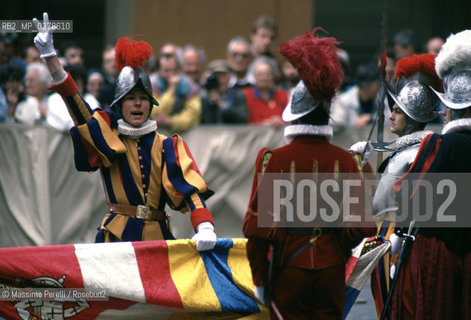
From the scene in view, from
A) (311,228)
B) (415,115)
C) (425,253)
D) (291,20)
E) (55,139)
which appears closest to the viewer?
(311,228)

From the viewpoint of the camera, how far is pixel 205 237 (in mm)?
5336

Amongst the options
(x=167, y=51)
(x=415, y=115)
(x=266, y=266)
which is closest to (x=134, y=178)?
(x=266, y=266)

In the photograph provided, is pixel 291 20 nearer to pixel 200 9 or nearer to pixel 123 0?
pixel 200 9

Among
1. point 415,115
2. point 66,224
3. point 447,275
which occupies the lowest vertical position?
point 66,224

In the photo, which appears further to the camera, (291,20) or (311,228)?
(291,20)

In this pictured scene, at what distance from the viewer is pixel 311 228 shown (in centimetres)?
450

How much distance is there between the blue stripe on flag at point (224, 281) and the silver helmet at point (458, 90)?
1.66 m

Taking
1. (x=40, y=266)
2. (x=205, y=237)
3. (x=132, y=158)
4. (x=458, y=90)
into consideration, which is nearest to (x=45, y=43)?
(x=132, y=158)

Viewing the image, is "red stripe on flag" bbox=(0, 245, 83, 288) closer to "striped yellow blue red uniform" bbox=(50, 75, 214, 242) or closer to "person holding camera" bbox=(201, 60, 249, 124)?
"striped yellow blue red uniform" bbox=(50, 75, 214, 242)

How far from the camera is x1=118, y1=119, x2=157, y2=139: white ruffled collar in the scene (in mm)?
5551

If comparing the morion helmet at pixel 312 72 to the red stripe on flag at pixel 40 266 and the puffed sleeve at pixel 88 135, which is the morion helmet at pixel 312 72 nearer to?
the puffed sleeve at pixel 88 135

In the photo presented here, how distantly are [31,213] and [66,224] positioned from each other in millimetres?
373

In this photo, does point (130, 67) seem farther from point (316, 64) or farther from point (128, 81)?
point (316, 64)

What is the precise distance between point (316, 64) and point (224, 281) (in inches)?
66.4
